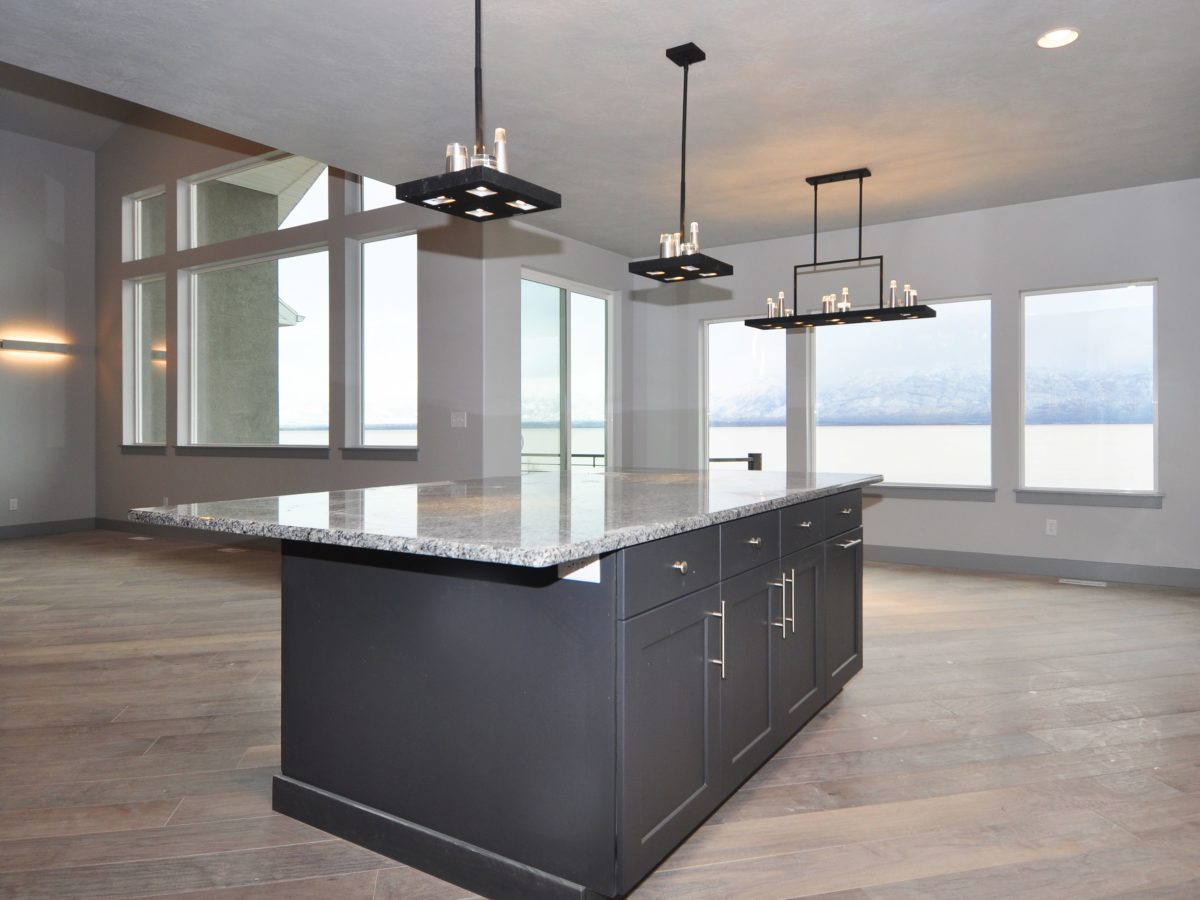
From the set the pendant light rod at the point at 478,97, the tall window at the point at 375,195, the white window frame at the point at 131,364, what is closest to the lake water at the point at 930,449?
the tall window at the point at 375,195

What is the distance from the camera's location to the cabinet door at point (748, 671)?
2.15 metres

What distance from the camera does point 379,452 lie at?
6012 millimetres

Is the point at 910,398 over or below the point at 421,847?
→ over

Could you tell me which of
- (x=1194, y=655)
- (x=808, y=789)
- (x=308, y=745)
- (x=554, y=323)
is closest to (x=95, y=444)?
(x=554, y=323)

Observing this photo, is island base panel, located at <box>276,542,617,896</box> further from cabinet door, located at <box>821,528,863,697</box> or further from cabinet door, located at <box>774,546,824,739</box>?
cabinet door, located at <box>821,528,863,697</box>

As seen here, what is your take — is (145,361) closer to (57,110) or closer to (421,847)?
(57,110)

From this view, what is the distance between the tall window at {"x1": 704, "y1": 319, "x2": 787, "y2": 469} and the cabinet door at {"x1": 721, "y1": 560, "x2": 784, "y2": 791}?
14.8 feet

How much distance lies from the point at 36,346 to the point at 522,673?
826 centimetres

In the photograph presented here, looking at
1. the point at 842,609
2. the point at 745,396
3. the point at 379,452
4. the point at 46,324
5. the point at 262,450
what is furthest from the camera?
the point at 46,324

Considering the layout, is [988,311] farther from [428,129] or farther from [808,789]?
[808,789]

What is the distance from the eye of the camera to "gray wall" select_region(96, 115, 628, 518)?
18.2 ft

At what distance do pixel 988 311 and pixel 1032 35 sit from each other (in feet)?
10.0

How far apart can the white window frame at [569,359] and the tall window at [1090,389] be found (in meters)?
3.33

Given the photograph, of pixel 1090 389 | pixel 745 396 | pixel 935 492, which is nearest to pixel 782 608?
pixel 935 492
